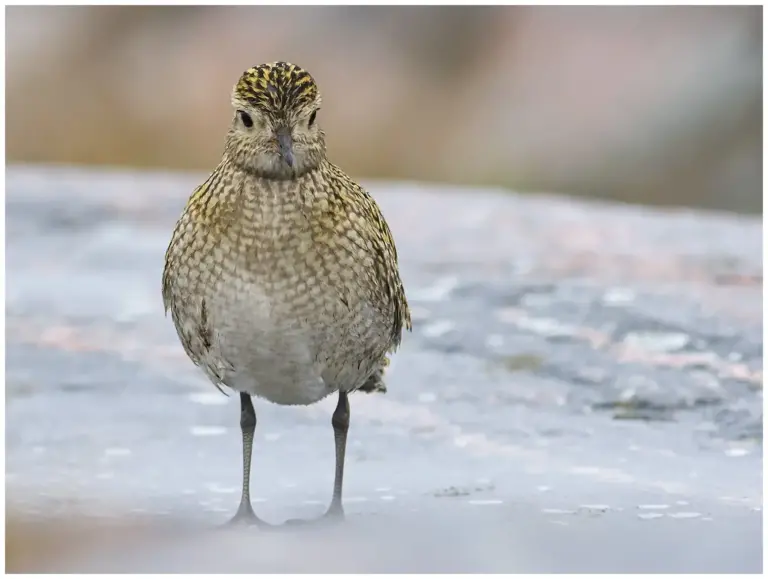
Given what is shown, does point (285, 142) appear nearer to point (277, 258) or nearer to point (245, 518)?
point (277, 258)

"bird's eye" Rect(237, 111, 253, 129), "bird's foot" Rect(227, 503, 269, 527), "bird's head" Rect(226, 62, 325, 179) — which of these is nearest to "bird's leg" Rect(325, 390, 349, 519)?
"bird's foot" Rect(227, 503, 269, 527)

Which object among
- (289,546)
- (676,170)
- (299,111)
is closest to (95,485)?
(289,546)

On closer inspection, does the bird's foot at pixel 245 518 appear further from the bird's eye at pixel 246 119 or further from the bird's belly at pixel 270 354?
the bird's eye at pixel 246 119

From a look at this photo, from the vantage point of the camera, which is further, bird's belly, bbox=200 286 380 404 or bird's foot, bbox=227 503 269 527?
bird's foot, bbox=227 503 269 527

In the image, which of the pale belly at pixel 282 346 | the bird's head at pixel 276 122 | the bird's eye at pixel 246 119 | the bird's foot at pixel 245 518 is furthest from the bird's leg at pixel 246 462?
the bird's eye at pixel 246 119

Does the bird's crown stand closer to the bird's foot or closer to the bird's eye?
the bird's eye

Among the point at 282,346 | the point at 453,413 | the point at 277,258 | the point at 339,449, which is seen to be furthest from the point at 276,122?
the point at 453,413
